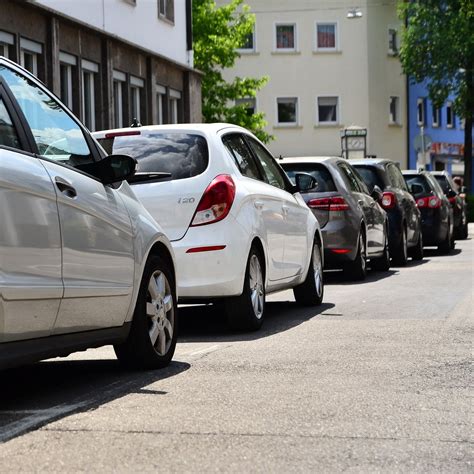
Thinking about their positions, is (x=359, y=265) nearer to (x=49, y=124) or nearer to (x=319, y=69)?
(x=49, y=124)

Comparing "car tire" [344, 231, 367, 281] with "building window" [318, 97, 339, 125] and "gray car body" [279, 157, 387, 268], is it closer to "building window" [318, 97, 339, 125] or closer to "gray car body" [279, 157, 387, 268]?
"gray car body" [279, 157, 387, 268]

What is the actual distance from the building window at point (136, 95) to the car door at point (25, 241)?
23.7 metres

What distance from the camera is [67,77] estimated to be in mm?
26625

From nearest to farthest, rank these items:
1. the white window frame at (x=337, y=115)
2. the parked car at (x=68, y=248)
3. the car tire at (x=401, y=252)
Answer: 1. the parked car at (x=68, y=248)
2. the car tire at (x=401, y=252)
3. the white window frame at (x=337, y=115)

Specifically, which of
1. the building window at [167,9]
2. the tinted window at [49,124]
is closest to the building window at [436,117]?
the building window at [167,9]

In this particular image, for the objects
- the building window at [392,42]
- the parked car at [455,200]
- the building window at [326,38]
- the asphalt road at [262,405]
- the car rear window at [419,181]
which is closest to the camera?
the asphalt road at [262,405]

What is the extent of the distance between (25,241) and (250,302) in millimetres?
4510

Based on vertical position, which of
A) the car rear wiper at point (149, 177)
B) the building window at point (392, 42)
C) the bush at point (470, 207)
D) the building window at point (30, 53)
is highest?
the building window at point (392, 42)

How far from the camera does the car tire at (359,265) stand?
1760 centimetres

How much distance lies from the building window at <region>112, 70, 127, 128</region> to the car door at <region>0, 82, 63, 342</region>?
892 inches

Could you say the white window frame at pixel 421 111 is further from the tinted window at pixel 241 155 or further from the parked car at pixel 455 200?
the tinted window at pixel 241 155

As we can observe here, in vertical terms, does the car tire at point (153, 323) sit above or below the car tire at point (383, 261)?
above

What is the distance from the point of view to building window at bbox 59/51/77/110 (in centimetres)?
2617

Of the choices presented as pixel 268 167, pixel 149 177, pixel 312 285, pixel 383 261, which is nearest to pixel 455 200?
pixel 383 261
